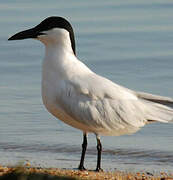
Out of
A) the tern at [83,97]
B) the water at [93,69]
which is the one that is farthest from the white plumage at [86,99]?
the water at [93,69]

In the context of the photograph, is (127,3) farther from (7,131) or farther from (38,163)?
(38,163)

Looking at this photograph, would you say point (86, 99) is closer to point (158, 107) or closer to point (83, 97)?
point (83, 97)

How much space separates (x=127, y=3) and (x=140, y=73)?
559 centimetres

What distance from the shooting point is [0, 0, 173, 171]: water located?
9.96 m

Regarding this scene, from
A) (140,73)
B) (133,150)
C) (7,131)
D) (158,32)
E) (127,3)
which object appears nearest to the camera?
(133,150)

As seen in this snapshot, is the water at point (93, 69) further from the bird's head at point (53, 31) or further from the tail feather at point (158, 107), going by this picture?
the bird's head at point (53, 31)

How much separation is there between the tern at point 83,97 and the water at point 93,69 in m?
1.05

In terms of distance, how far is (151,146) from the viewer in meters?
10.2

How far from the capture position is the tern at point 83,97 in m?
8.05

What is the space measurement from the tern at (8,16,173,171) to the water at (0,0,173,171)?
41.2 inches

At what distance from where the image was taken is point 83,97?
8094 millimetres

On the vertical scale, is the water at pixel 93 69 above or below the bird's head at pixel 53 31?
below

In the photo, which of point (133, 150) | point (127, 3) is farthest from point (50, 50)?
point (127, 3)

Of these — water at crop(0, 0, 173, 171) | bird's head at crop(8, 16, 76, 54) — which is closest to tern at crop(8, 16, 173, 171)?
bird's head at crop(8, 16, 76, 54)
